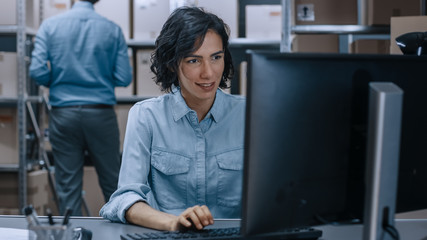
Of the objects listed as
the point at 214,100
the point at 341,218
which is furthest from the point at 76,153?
the point at 341,218

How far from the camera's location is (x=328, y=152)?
0.83 meters

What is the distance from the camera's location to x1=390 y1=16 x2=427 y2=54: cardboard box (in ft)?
6.12

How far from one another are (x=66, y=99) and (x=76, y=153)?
0.31 meters

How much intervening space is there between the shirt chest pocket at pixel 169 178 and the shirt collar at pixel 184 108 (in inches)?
4.5

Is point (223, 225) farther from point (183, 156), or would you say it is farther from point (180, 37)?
point (180, 37)

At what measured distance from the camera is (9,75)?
3.38 metres

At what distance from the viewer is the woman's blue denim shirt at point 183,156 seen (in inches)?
56.3

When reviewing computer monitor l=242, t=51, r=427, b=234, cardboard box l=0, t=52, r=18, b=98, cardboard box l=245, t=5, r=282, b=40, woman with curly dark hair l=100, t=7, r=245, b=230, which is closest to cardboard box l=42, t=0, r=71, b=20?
cardboard box l=0, t=52, r=18, b=98

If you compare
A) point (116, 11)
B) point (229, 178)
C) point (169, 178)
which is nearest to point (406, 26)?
point (229, 178)

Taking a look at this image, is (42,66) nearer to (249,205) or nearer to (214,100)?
(214,100)

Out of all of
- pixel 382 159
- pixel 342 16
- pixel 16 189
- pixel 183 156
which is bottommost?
pixel 16 189

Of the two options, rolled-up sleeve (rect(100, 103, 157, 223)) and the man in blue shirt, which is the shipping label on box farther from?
rolled-up sleeve (rect(100, 103, 157, 223))

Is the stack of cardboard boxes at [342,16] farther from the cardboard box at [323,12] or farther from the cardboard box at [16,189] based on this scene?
the cardboard box at [16,189]

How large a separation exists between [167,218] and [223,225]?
137 mm
